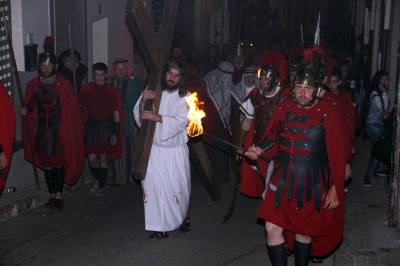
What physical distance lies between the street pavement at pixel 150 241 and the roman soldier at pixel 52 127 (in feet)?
1.53

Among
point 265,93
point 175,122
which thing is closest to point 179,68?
point 175,122

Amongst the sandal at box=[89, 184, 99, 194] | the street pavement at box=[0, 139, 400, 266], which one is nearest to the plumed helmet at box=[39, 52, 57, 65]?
the street pavement at box=[0, 139, 400, 266]

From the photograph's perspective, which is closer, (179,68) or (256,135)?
(179,68)

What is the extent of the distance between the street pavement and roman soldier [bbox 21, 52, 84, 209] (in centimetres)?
47

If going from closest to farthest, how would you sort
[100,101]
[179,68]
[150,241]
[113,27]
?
[179,68] → [150,241] → [100,101] → [113,27]

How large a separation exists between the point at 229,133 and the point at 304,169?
5.08m

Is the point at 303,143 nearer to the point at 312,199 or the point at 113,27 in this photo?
the point at 312,199

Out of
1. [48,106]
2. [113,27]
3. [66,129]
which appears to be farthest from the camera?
[113,27]

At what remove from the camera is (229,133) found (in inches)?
444

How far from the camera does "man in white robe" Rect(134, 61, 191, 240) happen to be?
7672mm

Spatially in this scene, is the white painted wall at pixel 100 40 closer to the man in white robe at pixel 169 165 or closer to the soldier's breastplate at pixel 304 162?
the man in white robe at pixel 169 165

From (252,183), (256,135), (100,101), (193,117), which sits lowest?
(252,183)

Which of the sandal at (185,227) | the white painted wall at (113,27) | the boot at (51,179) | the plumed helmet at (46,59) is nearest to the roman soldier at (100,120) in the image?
the boot at (51,179)

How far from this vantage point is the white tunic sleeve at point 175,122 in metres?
7.62
